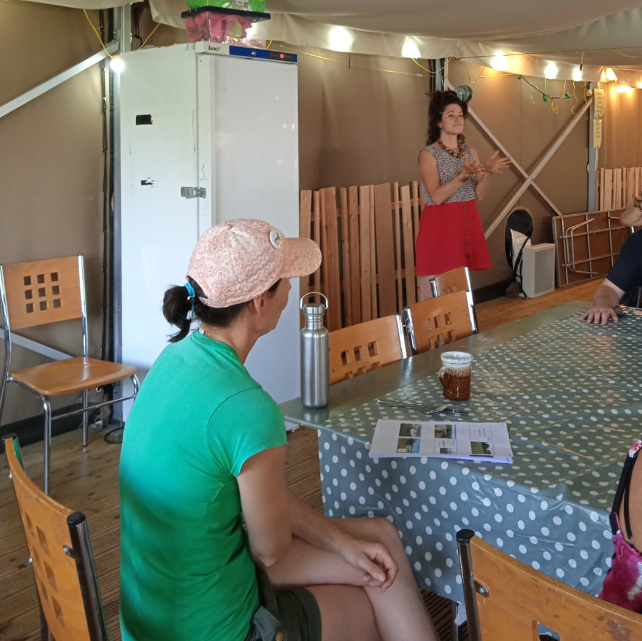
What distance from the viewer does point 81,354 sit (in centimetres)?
410

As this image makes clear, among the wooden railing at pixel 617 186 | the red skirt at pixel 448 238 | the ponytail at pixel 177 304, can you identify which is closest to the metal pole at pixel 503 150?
the wooden railing at pixel 617 186

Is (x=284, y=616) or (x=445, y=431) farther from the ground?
(x=445, y=431)

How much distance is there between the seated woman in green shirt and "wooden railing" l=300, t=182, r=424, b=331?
349 centimetres

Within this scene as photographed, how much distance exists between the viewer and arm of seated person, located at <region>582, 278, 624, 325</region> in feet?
9.81

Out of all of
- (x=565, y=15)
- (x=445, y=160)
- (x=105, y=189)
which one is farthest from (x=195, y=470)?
(x=565, y=15)

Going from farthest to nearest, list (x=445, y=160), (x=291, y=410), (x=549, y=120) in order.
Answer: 1. (x=549, y=120)
2. (x=445, y=160)
3. (x=291, y=410)

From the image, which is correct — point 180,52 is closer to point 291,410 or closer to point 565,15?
point 291,410

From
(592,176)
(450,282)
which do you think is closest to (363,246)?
(450,282)

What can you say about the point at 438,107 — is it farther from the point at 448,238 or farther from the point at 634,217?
the point at 634,217

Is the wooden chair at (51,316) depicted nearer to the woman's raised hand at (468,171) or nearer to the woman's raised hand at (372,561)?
the woman's raised hand at (372,561)

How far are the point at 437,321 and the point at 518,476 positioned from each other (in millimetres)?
1385

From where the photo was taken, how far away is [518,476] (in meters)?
1.59

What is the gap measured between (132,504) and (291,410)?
672 millimetres

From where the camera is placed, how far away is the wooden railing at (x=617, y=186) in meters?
9.66
